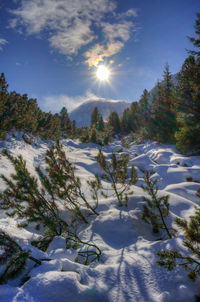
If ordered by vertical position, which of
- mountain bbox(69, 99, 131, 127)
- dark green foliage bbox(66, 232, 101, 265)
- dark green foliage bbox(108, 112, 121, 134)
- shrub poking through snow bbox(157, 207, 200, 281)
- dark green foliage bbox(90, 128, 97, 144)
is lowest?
dark green foliage bbox(66, 232, 101, 265)

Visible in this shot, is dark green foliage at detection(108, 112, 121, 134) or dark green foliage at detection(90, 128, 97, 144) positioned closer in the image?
dark green foliage at detection(90, 128, 97, 144)

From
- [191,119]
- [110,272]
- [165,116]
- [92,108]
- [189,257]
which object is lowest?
[110,272]

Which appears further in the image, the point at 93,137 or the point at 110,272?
the point at 93,137

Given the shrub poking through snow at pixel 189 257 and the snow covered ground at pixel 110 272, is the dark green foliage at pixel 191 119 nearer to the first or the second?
the snow covered ground at pixel 110 272

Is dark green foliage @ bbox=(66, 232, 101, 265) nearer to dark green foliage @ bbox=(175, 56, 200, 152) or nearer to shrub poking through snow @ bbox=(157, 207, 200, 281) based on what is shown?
shrub poking through snow @ bbox=(157, 207, 200, 281)

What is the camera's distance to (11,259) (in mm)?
1127

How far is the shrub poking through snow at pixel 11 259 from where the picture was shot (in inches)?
41.7

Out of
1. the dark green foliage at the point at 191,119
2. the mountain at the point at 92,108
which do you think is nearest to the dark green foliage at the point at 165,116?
the dark green foliage at the point at 191,119

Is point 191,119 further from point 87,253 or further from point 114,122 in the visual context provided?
point 114,122

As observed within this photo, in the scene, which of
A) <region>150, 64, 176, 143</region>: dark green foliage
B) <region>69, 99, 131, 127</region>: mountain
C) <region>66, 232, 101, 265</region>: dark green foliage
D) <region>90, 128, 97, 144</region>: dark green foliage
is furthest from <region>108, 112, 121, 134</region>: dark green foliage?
<region>69, 99, 131, 127</region>: mountain

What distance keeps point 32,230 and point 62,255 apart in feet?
3.04

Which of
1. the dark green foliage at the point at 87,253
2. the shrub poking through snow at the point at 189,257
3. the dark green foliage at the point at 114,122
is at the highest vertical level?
the dark green foliage at the point at 114,122

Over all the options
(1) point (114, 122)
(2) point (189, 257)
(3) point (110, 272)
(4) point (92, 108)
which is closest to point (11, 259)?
(3) point (110, 272)

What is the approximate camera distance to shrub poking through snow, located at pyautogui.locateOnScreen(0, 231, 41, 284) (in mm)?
1059
